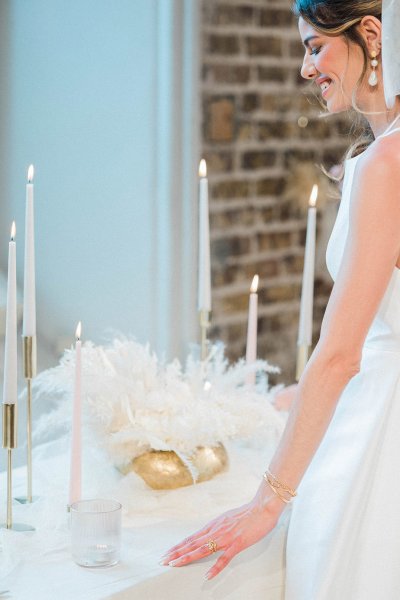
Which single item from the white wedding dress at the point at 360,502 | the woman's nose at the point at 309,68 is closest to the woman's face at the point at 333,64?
the woman's nose at the point at 309,68

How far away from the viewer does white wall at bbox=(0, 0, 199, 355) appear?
2.92m

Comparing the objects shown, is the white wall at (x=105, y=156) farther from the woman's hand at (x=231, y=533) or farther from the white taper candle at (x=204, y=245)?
the woman's hand at (x=231, y=533)

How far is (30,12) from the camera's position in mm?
2939

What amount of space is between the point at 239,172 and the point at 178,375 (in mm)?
1821

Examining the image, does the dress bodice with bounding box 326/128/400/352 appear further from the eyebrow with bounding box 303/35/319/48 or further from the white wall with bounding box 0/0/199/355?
the white wall with bounding box 0/0/199/355

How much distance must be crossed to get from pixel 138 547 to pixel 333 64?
0.71 meters

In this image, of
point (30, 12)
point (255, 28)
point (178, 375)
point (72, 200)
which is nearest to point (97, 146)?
point (72, 200)

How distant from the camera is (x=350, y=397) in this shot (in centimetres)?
135

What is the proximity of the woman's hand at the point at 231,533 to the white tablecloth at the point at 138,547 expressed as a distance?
18mm

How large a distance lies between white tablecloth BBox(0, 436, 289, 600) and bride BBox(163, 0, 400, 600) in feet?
0.10

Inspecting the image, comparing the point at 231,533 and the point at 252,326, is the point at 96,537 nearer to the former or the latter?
the point at 231,533

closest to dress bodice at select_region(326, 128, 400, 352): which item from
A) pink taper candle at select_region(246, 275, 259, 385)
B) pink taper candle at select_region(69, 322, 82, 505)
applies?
pink taper candle at select_region(246, 275, 259, 385)

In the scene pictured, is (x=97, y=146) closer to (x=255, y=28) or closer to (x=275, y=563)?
(x=255, y=28)

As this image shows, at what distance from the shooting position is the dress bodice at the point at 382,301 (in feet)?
4.27
